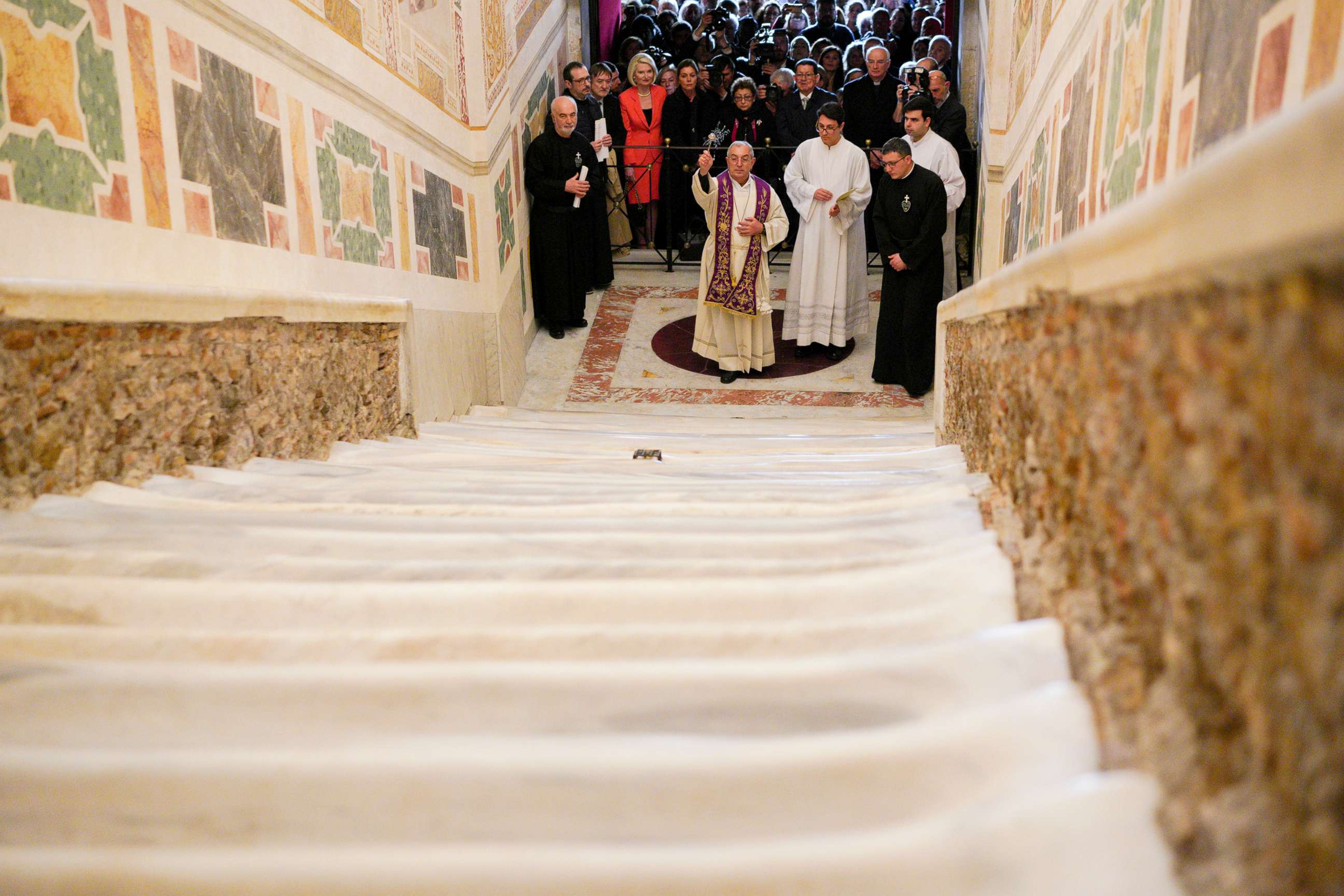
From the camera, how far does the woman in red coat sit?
8.57m

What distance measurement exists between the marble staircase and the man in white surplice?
579cm

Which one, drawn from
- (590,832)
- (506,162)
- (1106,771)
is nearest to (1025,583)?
(1106,771)

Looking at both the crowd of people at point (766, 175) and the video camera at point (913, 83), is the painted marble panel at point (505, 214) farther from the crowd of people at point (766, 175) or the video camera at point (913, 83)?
the video camera at point (913, 83)

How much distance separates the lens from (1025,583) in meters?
1.30

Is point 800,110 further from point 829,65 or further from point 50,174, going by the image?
point 50,174

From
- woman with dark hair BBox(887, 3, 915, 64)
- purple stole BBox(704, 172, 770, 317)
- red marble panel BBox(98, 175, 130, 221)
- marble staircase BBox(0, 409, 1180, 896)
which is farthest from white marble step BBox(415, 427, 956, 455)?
woman with dark hair BBox(887, 3, 915, 64)

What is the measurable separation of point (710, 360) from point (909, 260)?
1.78m

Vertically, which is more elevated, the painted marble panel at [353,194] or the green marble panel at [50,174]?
the painted marble panel at [353,194]

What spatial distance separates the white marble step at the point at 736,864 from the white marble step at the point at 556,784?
3cm

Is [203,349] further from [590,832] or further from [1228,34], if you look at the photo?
[1228,34]

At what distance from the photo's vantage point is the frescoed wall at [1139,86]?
1.83 m

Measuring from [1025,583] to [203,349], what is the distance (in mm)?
2055

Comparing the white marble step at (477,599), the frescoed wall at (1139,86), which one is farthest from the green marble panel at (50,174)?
the frescoed wall at (1139,86)

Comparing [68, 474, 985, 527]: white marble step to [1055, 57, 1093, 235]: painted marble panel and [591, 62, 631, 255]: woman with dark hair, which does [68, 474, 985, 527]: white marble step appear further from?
[591, 62, 631, 255]: woman with dark hair
